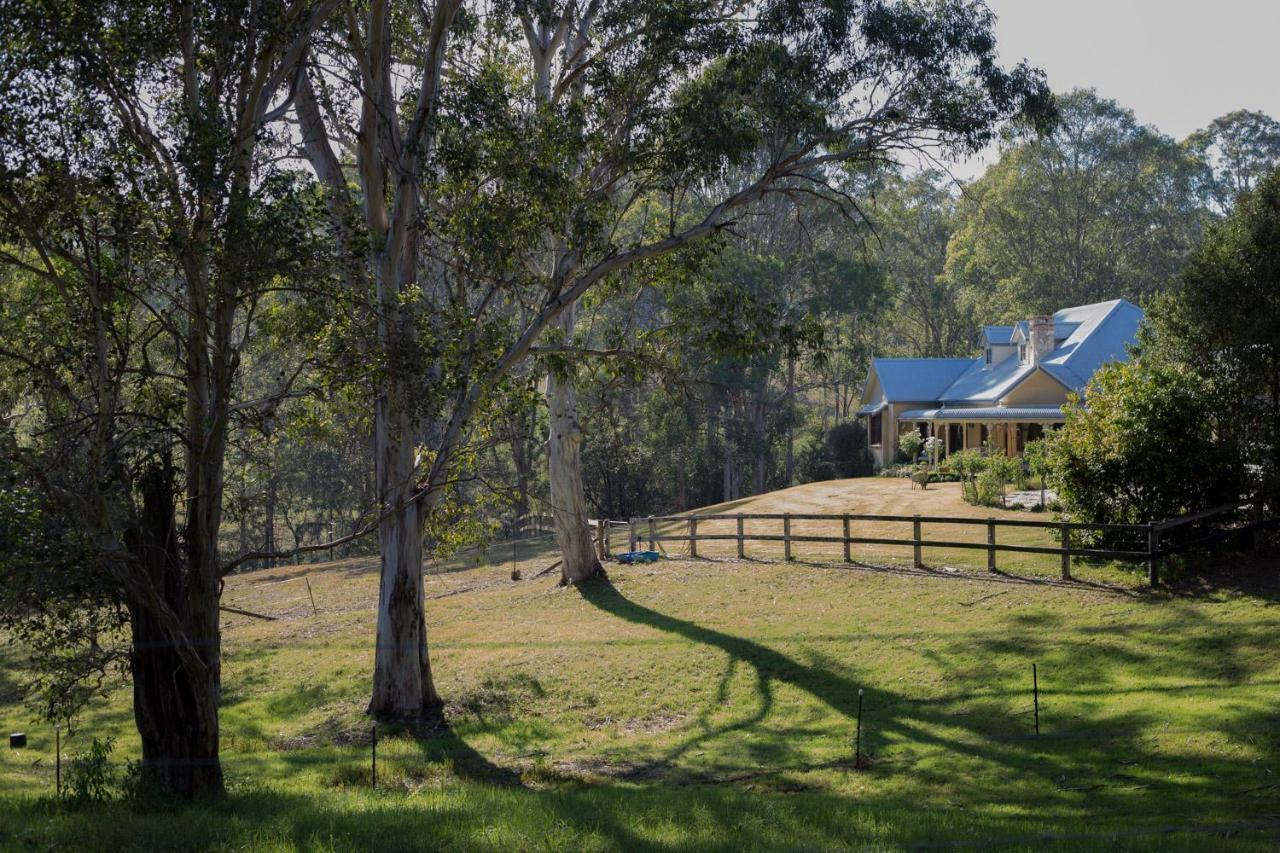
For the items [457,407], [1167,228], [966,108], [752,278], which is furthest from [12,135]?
[1167,228]

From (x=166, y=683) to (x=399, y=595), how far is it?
5.87m

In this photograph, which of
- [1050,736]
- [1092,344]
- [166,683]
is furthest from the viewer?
[1092,344]

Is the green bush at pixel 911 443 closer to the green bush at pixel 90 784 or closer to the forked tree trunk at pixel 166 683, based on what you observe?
the forked tree trunk at pixel 166 683

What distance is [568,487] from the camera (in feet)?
84.1

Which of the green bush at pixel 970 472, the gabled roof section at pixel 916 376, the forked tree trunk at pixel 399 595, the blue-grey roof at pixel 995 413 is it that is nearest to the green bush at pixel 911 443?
the blue-grey roof at pixel 995 413

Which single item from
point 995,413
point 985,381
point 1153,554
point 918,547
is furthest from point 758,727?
point 985,381

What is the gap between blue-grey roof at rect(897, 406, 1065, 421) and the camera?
39.2 meters

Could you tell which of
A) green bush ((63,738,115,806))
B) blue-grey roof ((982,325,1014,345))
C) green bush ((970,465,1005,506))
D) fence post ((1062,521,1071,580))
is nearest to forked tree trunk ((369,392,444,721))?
green bush ((63,738,115,806))

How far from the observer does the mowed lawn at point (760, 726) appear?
880cm

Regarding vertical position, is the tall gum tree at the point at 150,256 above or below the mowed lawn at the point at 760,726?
above

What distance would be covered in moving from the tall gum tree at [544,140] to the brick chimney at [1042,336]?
24.0 metres

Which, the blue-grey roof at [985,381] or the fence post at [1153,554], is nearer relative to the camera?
the fence post at [1153,554]

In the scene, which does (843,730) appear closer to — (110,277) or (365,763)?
(365,763)

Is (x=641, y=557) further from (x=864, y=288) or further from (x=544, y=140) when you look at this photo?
(x=864, y=288)
